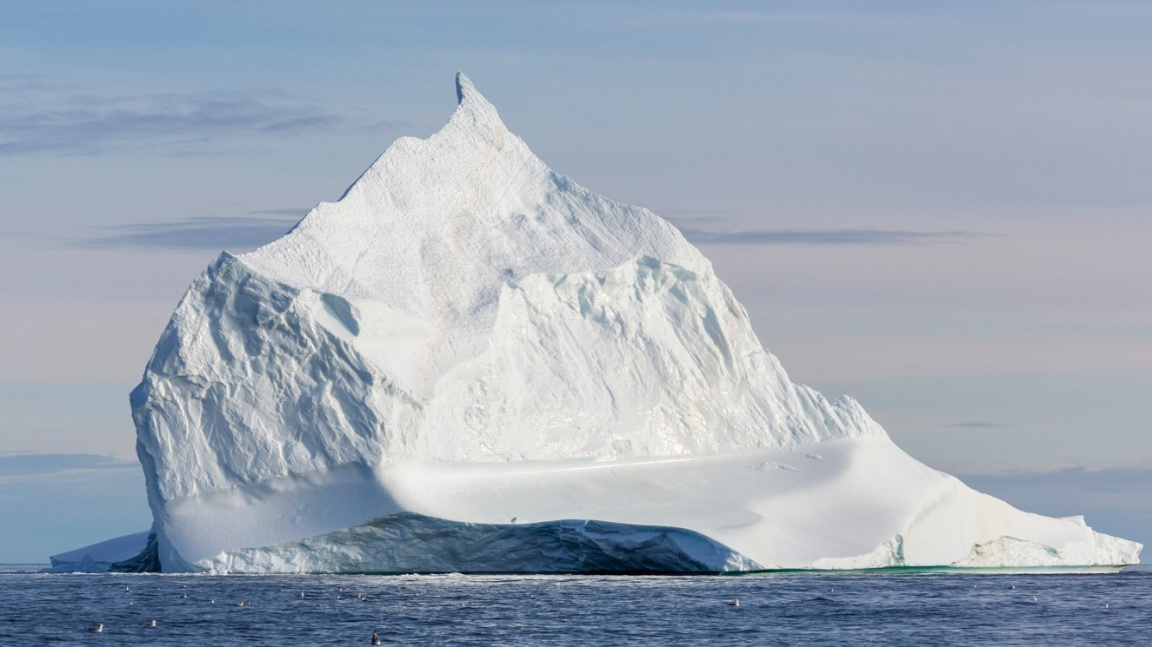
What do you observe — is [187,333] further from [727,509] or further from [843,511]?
[843,511]

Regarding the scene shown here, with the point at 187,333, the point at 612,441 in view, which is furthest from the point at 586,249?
the point at 187,333

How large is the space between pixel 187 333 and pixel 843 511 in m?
14.1

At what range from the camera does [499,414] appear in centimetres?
3859

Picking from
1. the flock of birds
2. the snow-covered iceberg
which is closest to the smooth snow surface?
the snow-covered iceberg

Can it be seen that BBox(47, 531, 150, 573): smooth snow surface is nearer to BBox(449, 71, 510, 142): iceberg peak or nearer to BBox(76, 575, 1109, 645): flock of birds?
BBox(76, 575, 1109, 645): flock of birds

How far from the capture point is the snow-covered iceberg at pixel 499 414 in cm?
3631

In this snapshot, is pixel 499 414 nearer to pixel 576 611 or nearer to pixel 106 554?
pixel 576 611

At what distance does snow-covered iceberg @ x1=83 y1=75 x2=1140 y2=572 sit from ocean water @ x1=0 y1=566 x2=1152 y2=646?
38.1 inches

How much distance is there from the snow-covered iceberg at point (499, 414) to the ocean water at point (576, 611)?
3.17 ft

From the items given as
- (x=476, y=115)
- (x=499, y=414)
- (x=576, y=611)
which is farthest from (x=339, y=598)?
(x=476, y=115)

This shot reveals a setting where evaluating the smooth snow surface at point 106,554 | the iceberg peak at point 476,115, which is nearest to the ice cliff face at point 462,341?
the iceberg peak at point 476,115

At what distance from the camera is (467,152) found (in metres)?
42.1

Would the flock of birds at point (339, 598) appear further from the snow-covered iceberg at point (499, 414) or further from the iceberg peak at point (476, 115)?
the iceberg peak at point (476, 115)

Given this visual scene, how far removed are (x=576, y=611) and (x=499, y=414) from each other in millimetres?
8250
